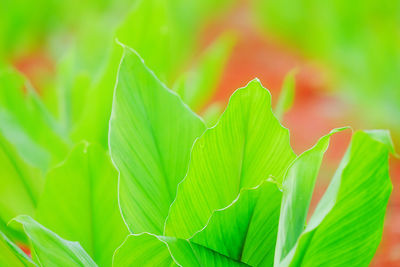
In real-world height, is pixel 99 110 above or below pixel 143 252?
above

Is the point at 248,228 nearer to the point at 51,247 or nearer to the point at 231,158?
the point at 231,158

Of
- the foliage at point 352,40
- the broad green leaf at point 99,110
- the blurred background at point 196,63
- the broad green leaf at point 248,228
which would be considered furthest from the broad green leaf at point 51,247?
the foliage at point 352,40

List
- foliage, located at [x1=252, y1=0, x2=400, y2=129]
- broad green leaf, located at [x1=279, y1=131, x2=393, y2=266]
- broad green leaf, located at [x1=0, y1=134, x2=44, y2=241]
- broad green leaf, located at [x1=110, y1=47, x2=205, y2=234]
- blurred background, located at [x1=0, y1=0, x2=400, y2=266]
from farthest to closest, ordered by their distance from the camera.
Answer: foliage, located at [x1=252, y1=0, x2=400, y2=129]
blurred background, located at [x1=0, y1=0, x2=400, y2=266]
broad green leaf, located at [x1=0, y1=134, x2=44, y2=241]
broad green leaf, located at [x1=110, y1=47, x2=205, y2=234]
broad green leaf, located at [x1=279, y1=131, x2=393, y2=266]

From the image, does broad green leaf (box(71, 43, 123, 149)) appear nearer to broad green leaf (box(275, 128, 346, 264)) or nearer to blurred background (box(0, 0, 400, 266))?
blurred background (box(0, 0, 400, 266))

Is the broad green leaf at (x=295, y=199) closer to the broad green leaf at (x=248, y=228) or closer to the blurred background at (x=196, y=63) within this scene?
the broad green leaf at (x=248, y=228)

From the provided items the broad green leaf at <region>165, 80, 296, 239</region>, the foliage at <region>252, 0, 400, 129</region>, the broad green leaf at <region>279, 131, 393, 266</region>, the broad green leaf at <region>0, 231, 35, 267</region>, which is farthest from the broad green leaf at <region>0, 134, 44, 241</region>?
the foliage at <region>252, 0, 400, 129</region>

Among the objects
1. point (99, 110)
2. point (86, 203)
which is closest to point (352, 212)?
point (86, 203)
